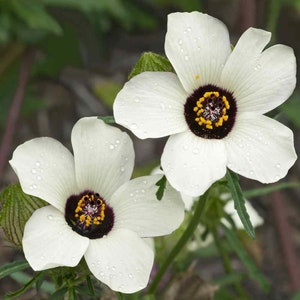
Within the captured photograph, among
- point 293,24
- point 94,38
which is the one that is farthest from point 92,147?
point 293,24

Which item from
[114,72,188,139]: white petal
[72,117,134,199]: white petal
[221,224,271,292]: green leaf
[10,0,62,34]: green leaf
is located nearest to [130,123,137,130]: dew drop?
[114,72,188,139]: white petal

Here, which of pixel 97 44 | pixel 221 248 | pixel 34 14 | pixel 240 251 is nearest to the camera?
pixel 240 251

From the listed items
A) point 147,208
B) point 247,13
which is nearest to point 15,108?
point 247,13

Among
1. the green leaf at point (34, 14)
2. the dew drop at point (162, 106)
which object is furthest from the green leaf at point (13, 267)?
the green leaf at point (34, 14)

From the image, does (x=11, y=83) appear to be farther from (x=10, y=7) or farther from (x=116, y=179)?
(x=116, y=179)

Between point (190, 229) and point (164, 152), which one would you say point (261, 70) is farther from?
point (190, 229)

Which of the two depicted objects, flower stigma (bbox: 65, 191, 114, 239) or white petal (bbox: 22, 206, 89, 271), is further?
flower stigma (bbox: 65, 191, 114, 239)

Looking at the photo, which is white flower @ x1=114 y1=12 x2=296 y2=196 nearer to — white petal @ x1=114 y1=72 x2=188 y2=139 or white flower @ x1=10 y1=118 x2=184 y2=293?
white petal @ x1=114 y1=72 x2=188 y2=139
